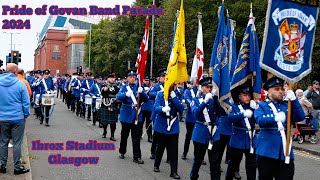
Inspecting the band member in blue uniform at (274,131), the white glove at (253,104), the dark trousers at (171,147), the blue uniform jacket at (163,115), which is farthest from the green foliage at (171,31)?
the band member in blue uniform at (274,131)

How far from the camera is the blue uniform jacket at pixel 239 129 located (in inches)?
305

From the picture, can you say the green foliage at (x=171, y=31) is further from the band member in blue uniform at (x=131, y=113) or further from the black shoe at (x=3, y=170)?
the black shoe at (x=3, y=170)

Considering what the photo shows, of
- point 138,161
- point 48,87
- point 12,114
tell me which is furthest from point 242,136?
point 48,87

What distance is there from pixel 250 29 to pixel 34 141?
289 inches

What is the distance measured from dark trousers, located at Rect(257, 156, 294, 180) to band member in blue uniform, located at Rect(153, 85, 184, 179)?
2783mm

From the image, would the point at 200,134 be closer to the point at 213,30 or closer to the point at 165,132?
the point at 165,132

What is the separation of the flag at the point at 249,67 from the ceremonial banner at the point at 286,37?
1970 mm

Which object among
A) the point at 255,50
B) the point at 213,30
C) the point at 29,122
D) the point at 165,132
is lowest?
the point at 29,122

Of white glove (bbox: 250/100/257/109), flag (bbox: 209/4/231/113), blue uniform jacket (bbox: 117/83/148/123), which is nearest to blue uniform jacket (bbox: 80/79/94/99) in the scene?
blue uniform jacket (bbox: 117/83/148/123)

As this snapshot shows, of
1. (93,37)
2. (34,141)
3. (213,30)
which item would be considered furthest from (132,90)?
(93,37)

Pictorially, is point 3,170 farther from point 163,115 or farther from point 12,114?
point 163,115

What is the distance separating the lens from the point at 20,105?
328 inches

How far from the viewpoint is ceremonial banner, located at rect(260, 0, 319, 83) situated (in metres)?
6.13

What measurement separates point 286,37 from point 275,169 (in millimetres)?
1854
